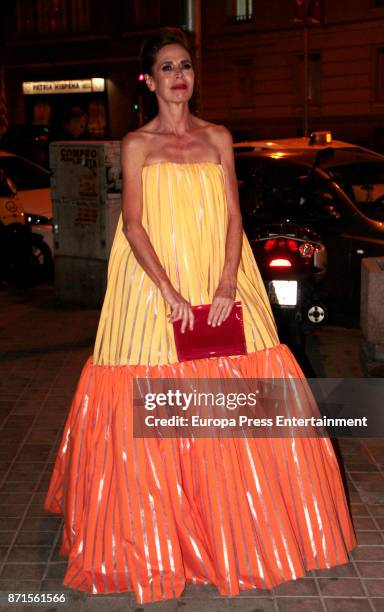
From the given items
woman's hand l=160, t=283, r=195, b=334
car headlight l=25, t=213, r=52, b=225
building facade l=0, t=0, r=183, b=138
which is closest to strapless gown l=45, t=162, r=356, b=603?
woman's hand l=160, t=283, r=195, b=334

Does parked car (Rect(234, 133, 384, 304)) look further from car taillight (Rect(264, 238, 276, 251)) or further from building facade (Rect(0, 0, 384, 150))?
building facade (Rect(0, 0, 384, 150))

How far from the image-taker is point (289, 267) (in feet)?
24.0

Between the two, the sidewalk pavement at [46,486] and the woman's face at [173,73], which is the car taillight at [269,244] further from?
the woman's face at [173,73]

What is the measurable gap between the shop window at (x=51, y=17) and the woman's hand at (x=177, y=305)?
3394 cm

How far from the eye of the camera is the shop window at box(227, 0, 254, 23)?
31.8m

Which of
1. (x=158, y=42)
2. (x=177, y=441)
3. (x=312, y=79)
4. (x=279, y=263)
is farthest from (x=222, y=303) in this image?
(x=312, y=79)

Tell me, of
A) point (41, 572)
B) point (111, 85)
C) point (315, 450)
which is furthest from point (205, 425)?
point (111, 85)

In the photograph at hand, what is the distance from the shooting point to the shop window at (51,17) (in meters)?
35.8

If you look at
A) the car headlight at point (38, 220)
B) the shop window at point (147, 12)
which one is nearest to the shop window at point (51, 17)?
the shop window at point (147, 12)

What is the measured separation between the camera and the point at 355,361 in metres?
7.28

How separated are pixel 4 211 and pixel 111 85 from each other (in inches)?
987

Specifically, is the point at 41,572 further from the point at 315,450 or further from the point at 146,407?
the point at 315,450

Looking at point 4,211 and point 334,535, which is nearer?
point 334,535

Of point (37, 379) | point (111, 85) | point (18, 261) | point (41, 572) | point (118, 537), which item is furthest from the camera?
point (111, 85)
